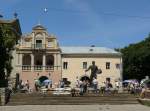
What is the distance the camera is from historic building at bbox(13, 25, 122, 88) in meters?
87.4

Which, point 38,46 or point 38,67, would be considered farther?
point 38,67

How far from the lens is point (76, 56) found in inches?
3570

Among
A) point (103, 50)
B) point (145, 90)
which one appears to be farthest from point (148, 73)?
point (145, 90)

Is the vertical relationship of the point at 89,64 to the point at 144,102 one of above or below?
above

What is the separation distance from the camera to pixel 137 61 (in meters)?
99.8

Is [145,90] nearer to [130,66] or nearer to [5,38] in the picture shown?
[5,38]

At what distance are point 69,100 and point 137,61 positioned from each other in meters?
A: 65.1

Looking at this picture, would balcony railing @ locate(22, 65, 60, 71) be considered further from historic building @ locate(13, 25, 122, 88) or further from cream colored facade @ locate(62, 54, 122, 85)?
cream colored facade @ locate(62, 54, 122, 85)

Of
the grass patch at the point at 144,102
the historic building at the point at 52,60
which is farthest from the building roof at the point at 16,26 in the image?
the grass patch at the point at 144,102

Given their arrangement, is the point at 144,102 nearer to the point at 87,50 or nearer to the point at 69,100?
the point at 69,100

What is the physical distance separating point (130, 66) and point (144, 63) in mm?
3485

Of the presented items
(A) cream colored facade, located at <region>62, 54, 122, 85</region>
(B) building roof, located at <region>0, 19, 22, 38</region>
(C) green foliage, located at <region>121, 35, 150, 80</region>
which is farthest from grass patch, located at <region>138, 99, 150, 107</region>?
(C) green foliage, located at <region>121, 35, 150, 80</region>

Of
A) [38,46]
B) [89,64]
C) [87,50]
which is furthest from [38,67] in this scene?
[87,50]

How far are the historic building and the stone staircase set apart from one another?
1892 inches
